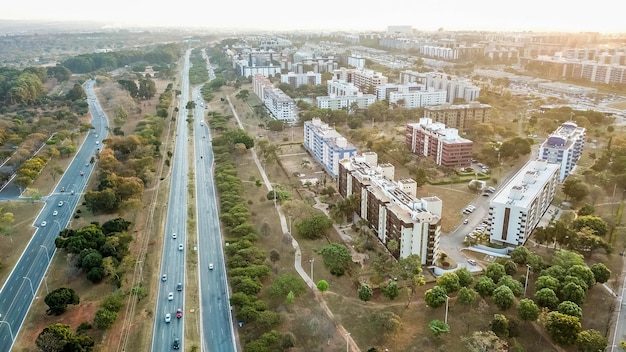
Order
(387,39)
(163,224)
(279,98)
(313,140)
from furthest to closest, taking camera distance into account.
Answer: (387,39) → (279,98) → (313,140) → (163,224)

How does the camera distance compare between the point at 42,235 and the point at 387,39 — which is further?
the point at 387,39

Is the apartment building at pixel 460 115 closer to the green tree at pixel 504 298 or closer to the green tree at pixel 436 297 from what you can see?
the green tree at pixel 504 298

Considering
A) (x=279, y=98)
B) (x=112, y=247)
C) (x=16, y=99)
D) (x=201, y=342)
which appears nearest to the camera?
(x=201, y=342)

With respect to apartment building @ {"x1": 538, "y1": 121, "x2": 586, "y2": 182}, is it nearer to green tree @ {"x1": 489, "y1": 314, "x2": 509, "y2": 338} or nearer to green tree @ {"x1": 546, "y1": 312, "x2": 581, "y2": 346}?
green tree @ {"x1": 546, "y1": 312, "x2": 581, "y2": 346}

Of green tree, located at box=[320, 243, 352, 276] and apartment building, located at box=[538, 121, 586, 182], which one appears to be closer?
green tree, located at box=[320, 243, 352, 276]

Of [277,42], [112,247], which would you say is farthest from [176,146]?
[277,42]

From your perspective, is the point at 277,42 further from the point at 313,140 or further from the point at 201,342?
the point at 201,342

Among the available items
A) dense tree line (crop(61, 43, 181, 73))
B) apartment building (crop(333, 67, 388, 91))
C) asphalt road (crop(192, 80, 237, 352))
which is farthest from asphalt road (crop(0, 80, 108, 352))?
dense tree line (crop(61, 43, 181, 73))
